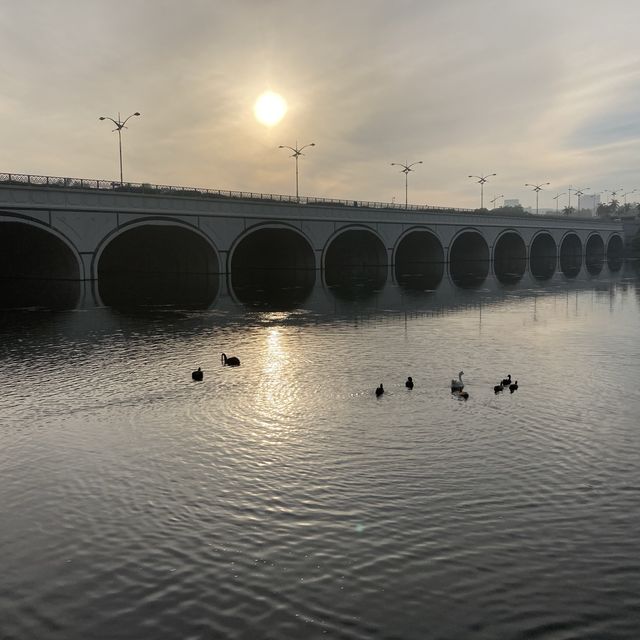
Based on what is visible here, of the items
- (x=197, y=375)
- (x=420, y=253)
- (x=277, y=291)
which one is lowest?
(x=197, y=375)

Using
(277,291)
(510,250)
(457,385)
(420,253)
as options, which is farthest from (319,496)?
(510,250)

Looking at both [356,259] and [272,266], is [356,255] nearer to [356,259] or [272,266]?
[356,259]

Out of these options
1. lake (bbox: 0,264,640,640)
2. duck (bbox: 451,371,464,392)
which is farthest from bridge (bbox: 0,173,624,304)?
duck (bbox: 451,371,464,392)

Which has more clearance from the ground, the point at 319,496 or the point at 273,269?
the point at 273,269

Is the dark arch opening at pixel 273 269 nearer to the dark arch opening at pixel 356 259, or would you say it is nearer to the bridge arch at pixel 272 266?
the bridge arch at pixel 272 266

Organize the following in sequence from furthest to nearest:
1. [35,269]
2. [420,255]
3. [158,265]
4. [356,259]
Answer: [420,255] → [356,259] → [158,265] → [35,269]

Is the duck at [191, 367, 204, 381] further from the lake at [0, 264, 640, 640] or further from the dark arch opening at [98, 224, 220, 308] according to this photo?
the dark arch opening at [98, 224, 220, 308]

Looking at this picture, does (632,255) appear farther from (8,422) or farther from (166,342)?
(8,422)

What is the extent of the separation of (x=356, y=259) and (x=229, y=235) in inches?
1583

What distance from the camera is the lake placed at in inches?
325

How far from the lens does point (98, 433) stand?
16.2 metres

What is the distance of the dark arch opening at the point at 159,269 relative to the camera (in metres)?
Answer: 54.0

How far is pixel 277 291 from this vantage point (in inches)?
2453

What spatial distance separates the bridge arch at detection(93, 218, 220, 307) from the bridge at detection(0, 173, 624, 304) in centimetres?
25
